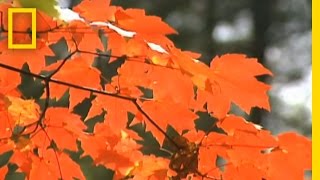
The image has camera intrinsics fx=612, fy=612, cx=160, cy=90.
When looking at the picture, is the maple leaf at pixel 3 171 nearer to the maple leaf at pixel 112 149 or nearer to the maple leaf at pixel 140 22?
the maple leaf at pixel 112 149

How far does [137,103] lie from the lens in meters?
0.79

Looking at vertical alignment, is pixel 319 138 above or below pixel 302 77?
above

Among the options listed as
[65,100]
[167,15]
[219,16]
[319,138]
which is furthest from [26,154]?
[219,16]

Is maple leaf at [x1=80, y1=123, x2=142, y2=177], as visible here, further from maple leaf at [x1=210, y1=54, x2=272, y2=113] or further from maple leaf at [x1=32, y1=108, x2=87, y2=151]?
maple leaf at [x1=210, y1=54, x2=272, y2=113]

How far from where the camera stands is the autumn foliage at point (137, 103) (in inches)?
26.3

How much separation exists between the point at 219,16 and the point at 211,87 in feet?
8.07

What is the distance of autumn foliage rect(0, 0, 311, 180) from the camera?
67cm

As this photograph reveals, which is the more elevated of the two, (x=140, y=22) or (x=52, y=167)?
(x=140, y=22)

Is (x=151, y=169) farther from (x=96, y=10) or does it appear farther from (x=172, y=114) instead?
(x=96, y=10)

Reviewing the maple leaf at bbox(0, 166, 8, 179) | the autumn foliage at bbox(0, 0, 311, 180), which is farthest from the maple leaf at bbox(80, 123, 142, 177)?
the maple leaf at bbox(0, 166, 8, 179)

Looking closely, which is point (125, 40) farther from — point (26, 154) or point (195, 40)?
point (195, 40)

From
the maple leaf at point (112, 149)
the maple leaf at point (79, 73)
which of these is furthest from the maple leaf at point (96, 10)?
the maple leaf at point (112, 149)

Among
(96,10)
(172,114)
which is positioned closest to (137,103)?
(172,114)

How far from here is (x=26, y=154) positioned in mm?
847
